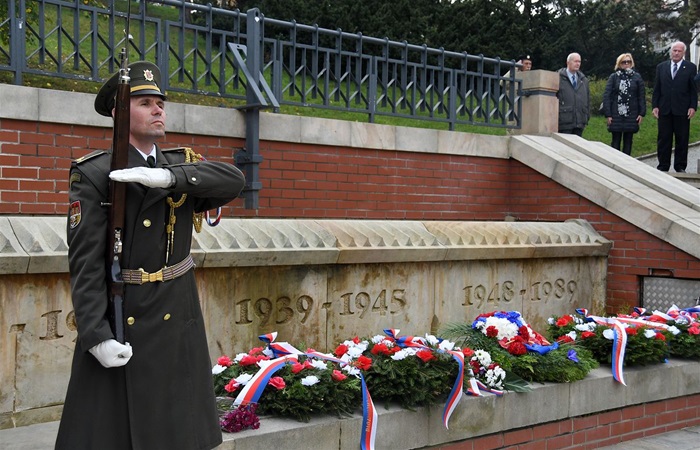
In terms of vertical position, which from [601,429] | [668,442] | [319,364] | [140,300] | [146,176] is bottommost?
[668,442]

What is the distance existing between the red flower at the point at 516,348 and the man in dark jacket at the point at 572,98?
20.2 feet

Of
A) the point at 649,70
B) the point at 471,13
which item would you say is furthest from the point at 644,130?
the point at 649,70

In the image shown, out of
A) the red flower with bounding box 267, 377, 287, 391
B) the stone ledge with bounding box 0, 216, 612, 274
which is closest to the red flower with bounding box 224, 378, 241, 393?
the red flower with bounding box 267, 377, 287, 391

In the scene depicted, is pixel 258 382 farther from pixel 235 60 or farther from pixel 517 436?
pixel 235 60

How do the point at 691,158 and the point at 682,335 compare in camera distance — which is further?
the point at 691,158

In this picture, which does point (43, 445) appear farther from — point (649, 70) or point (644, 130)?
point (649, 70)

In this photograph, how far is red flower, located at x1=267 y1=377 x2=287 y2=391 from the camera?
170 inches

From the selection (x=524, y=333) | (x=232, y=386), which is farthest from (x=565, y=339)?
(x=232, y=386)

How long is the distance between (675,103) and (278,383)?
356 inches

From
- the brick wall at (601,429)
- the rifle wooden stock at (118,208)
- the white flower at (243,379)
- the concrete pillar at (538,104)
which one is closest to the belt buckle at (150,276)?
the rifle wooden stock at (118,208)

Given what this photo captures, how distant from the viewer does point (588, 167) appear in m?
9.52

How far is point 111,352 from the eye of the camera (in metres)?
2.89

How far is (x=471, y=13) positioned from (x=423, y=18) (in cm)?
252

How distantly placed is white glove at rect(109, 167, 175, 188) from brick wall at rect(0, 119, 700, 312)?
3.77 meters
